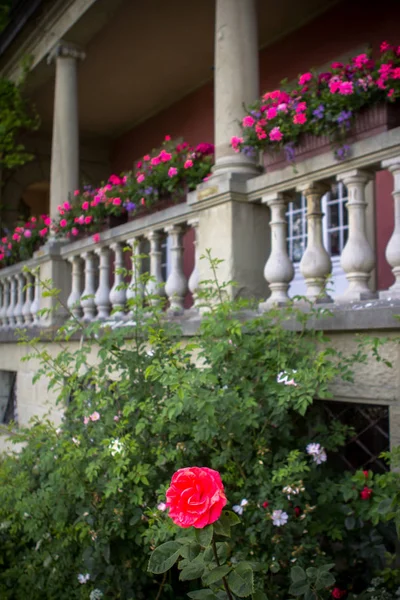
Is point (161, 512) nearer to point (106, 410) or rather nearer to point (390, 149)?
point (106, 410)

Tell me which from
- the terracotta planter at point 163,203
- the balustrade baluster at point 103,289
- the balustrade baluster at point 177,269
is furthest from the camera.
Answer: the balustrade baluster at point 103,289

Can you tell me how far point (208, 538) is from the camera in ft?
4.62

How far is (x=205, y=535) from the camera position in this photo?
142cm

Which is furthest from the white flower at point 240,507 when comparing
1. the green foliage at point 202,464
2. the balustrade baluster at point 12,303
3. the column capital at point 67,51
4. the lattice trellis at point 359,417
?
the column capital at point 67,51

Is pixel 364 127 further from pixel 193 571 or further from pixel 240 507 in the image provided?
pixel 193 571

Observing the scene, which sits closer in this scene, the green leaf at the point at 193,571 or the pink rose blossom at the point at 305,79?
the green leaf at the point at 193,571

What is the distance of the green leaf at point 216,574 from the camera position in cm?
151

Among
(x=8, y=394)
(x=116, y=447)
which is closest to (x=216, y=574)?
(x=116, y=447)

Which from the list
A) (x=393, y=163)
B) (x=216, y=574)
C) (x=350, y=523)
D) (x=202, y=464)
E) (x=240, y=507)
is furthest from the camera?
(x=393, y=163)

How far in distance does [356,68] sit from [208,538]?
9.66ft

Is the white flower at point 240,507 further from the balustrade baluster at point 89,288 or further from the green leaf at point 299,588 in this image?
the balustrade baluster at point 89,288

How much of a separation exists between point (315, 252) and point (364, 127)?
0.74 metres

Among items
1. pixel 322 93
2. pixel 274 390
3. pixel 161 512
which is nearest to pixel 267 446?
pixel 274 390

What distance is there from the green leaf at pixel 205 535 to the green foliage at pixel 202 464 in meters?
1.00
